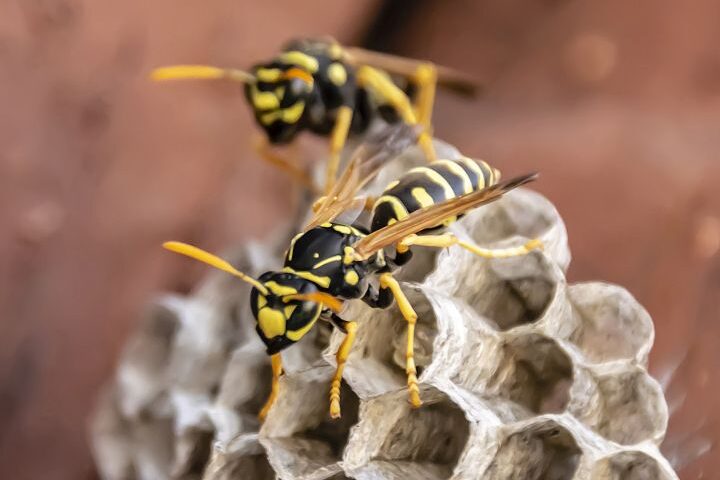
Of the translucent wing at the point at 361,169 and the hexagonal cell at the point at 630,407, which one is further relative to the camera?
the translucent wing at the point at 361,169

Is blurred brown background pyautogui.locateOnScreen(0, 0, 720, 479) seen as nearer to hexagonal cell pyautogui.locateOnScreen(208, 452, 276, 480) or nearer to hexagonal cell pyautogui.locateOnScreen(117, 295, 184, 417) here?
hexagonal cell pyautogui.locateOnScreen(117, 295, 184, 417)

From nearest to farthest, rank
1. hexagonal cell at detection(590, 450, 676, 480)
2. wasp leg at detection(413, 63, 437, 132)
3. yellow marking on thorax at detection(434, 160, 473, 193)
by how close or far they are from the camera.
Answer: hexagonal cell at detection(590, 450, 676, 480) < yellow marking on thorax at detection(434, 160, 473, 193) < wasp leg at detection(413, 63, 437, 132)

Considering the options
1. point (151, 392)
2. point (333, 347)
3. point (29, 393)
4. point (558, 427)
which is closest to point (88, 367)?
point (29, 393)

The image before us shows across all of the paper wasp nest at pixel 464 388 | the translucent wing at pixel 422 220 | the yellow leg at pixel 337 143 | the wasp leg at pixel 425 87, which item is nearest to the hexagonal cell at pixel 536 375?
A: the paper wasp nest at pixel 464 388

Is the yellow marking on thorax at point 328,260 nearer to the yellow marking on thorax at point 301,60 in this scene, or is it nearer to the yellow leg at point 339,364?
the yellow leg at point 339,364

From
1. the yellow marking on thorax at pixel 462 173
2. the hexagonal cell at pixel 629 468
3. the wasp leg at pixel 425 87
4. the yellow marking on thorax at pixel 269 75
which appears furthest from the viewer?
the wasp leg at pixel 425 87

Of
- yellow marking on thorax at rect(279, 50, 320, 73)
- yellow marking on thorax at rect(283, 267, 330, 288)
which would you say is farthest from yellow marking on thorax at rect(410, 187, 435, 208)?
yellow marking on thorax at rect(279, 50, 320, 73)

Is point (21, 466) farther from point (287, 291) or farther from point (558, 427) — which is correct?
point (558, 427)
